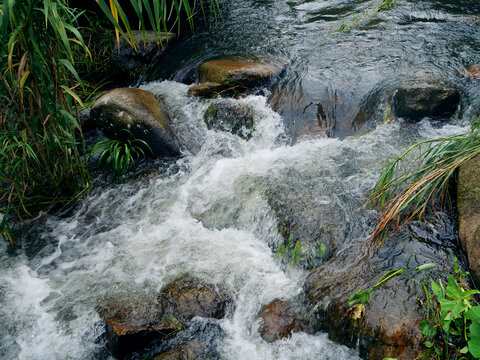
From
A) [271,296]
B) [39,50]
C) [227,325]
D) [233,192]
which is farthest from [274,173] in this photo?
[39,50]

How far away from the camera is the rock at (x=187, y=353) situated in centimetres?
222

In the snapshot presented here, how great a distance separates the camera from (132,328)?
91.8 inches

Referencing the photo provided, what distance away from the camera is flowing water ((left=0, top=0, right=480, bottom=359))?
8.54 ft

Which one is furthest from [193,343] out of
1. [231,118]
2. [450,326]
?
[231,118]

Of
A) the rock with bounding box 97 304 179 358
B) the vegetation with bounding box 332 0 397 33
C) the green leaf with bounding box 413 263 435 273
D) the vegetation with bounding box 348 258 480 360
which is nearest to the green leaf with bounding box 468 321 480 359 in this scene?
the vegetation with bounding box 348 258 480 360

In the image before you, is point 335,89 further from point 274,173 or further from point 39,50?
point 39,50

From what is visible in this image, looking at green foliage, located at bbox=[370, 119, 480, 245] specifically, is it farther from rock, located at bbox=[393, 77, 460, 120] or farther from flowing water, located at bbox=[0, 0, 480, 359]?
rock, located at bbox=[393, 77, 460, 120]

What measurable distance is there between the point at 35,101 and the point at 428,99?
3.79 m

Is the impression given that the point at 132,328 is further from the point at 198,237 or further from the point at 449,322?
the point at 449,322

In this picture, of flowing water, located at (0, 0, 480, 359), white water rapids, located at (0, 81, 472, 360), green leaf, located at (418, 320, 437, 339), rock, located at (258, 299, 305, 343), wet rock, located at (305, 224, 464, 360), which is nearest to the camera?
green leaf, located at (418, 320, 437, 339)

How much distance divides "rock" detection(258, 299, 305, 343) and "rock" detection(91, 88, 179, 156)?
7.63ft

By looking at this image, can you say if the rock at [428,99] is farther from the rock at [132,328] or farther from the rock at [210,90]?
the rock at [132,328]

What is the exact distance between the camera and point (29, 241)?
10.9ft

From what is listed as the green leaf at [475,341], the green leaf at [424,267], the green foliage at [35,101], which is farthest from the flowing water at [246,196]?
the green leaf at [475,341]
